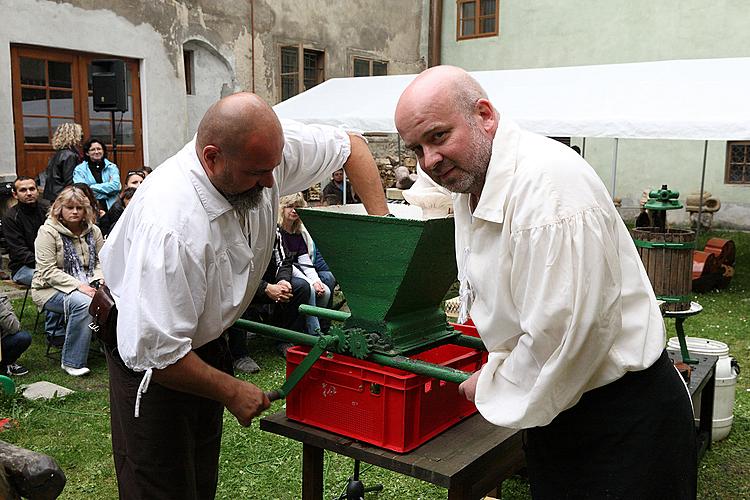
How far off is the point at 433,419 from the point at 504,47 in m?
15.3

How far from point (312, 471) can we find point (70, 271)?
360cm

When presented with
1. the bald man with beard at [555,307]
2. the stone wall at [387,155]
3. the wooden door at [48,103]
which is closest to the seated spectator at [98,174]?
the wooden door at [48,103]

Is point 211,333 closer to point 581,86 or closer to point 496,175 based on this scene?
point 496,175

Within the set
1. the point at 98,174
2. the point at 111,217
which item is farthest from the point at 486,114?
the point at 98,174

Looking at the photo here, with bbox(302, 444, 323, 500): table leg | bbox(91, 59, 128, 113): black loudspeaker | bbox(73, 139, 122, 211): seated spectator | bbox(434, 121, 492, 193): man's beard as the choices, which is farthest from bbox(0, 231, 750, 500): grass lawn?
bbox(91, 59, 128, 113): black loudspeaker

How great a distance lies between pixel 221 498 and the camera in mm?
3533

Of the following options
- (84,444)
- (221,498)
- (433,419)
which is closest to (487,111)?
(433,419)

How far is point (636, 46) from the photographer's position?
1497 centimetres

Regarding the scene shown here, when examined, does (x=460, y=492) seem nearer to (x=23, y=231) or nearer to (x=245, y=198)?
(x=245, y=198)

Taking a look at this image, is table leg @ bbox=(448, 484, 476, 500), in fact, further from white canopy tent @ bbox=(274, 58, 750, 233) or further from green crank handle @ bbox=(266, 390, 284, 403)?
white canopy tent @ bbox=(274, 58, 750, 233)

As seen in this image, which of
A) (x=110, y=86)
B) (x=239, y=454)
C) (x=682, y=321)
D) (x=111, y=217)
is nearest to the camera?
(x=682, y=321)

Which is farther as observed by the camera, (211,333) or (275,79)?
(275,79)

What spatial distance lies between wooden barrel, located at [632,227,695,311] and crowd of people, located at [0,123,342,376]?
7.12 feet

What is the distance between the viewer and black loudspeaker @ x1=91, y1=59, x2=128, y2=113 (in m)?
9.27
